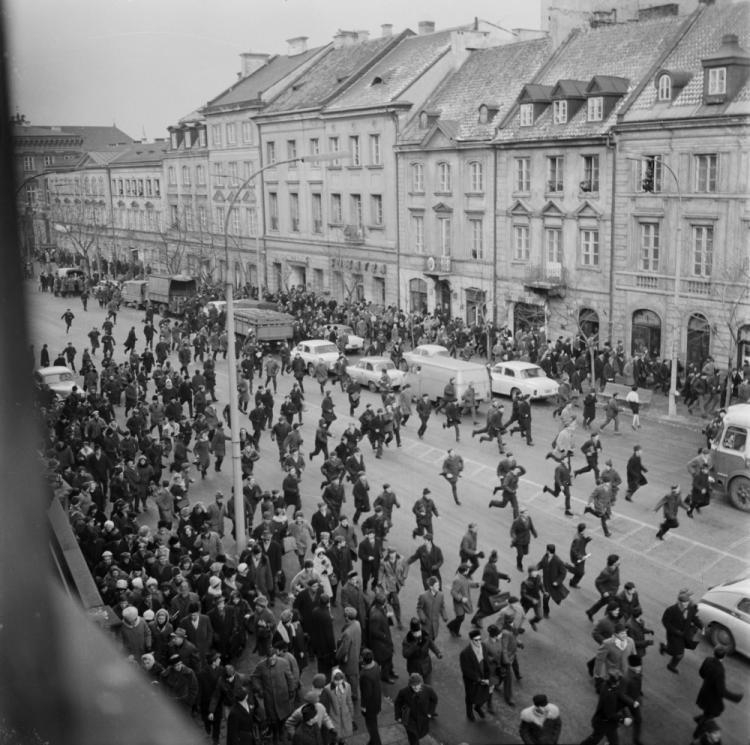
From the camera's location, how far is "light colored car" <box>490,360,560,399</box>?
1262 inches

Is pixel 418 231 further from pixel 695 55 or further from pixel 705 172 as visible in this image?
pixel 705 172

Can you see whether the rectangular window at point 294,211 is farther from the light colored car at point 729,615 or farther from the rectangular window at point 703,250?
the light colored car at point 729,615

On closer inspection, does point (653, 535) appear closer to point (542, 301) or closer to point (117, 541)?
point (117, 541)

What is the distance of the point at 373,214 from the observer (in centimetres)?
5144

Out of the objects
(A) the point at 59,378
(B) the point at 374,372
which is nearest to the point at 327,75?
(B) the point at 374,372

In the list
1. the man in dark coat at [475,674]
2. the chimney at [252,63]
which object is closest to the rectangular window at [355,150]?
the chimney at [252,63]

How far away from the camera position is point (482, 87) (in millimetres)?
46531

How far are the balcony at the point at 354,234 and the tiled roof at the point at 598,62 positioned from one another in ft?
37.1

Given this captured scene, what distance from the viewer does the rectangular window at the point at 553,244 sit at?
132 ft

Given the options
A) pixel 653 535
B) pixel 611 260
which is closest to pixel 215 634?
pixel 653 535

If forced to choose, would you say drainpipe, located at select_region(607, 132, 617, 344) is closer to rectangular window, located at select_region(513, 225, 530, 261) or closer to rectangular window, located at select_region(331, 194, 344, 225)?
rectangular window, located at select_region(513, 225, 530, 261)

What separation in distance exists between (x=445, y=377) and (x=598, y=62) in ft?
57.4

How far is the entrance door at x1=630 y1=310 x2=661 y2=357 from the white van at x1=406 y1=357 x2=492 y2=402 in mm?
8108

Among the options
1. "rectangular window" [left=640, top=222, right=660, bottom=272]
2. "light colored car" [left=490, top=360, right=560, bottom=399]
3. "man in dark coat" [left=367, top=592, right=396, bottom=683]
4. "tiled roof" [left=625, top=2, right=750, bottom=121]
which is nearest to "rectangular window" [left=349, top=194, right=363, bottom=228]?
"tiled roof" [left=625, top=2, right=750, bottom=121]
